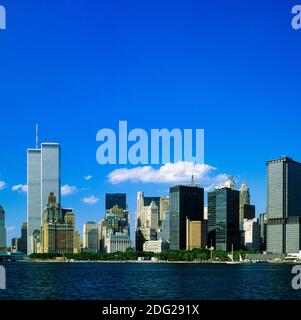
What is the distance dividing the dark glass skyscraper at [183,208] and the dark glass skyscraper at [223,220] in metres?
1.96

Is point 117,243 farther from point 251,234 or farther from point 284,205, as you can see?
point 284,205

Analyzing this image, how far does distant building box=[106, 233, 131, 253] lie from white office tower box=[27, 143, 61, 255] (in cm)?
900

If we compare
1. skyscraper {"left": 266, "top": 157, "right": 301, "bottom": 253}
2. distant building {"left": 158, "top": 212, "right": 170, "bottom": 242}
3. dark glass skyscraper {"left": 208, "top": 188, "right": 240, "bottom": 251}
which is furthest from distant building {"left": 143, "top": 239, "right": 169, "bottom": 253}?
skyscraper {"left": 266, "top": 157, "right": 301, "bottom": 253}

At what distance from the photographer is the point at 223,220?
69.7 m

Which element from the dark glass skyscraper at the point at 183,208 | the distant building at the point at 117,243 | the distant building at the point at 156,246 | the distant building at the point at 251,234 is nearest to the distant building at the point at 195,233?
the dark glass skyscraper at the point at 183,208

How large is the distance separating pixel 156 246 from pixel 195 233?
910 cm

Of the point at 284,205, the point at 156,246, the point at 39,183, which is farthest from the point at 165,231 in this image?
the point at 39,183

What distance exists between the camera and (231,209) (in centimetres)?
7100

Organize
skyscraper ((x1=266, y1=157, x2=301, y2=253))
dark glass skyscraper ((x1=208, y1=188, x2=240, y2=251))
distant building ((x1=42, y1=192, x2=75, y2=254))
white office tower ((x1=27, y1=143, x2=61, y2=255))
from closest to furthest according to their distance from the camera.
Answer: white office tower ((x1=27, y1=143, x2=61, y2=255))
skyscraper ((x1=266, y1=157, x2=301, y2=253))
distant building ((x1=42, y1=192, x2=75, y2=254))
dark glass skyscraper ((x1=208, y1=188, x2=240, y2=251))

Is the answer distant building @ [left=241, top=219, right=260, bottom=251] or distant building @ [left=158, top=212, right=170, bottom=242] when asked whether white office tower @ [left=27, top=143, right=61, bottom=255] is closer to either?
distant building @ [left=158, top=212, right=170, bottom=242]

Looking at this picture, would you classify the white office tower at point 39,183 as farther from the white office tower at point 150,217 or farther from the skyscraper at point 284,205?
the skyscraper at point 284,205

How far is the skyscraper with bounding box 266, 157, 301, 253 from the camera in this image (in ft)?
174
